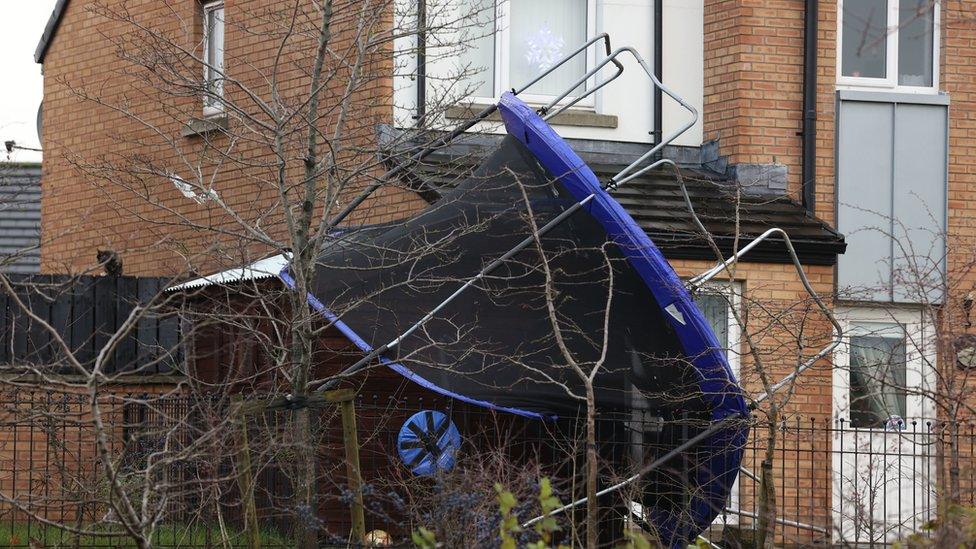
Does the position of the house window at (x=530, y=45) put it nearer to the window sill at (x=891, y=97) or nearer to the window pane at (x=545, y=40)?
the window pane at (x=545, y=40)

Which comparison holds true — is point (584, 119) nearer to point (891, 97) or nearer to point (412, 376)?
point (891, 97)

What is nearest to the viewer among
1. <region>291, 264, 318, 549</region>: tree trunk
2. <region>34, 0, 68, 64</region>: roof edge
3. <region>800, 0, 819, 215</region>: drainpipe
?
<region>291, 264, 318, 549</region>: tree trunk

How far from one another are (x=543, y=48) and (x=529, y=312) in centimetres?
470

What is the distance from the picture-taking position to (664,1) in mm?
13805

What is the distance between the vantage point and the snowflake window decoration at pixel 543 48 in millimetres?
13609

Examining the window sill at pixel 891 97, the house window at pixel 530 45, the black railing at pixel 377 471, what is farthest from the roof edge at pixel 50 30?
the window sill at pixel 891 97

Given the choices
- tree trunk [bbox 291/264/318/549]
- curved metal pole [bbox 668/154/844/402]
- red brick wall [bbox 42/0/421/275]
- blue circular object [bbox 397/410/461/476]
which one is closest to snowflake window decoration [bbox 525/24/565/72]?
red brick wall [bbox 42/0/421/275]

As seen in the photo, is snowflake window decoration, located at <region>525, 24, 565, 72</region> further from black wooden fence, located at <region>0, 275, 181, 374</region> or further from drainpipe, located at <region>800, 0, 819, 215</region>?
black wooden fence, located at <region>0, 275, 181, 374</region>

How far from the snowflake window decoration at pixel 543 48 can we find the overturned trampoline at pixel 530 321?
13.5 feet

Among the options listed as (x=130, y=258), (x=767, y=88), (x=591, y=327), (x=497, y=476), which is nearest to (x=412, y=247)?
(x=591, y=327)

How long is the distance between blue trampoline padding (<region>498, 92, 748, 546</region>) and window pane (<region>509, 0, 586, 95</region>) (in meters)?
4.44

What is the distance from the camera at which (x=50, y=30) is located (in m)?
16.2

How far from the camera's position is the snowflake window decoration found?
13.6 meters

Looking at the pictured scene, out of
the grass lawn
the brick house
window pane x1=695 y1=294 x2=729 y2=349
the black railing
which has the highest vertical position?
the brick house
